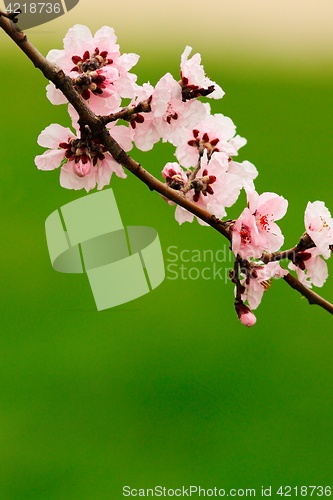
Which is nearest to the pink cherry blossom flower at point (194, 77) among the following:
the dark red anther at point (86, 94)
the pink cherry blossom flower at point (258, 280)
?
the dark red anther at point (86, 94)

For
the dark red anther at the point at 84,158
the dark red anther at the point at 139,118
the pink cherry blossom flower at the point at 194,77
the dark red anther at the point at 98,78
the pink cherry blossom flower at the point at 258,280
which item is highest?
the dark red anther at the point at 98,78

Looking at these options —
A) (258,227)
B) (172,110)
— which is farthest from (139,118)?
(258,227)

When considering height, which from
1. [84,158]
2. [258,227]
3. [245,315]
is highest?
[84,158]

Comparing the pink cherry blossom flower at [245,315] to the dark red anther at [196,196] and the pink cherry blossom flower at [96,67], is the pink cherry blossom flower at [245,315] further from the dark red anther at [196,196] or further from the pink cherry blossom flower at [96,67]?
the pink cherry blossom flower at [96,67]

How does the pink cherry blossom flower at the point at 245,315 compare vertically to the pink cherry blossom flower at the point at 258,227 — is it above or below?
below

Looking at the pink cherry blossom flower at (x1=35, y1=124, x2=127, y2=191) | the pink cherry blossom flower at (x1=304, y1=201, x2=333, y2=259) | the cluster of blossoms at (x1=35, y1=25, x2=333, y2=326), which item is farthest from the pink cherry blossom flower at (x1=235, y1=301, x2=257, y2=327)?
the pink cherry blossom flower at (x1=35, y1=124, x2=127, y2=191)

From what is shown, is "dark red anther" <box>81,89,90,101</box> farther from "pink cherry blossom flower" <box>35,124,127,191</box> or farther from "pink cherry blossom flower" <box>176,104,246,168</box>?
"pink cherry blossom flower" <box>176,104,246,168</box>

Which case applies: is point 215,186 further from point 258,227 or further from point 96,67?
point 96,67
